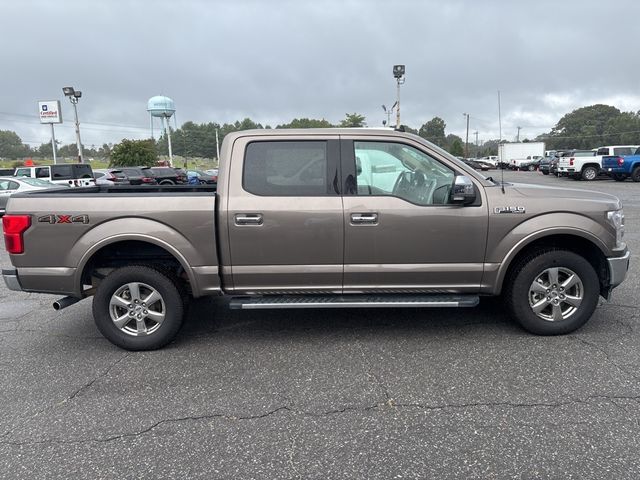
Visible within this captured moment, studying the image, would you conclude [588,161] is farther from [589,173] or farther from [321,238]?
[321,238]

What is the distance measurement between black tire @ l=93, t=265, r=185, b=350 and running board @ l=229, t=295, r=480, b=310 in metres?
0.55

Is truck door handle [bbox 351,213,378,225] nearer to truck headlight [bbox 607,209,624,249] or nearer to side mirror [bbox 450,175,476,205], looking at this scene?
side mirror [bbox 450,175,476,205]

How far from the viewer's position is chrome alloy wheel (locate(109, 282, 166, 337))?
14.0 ft

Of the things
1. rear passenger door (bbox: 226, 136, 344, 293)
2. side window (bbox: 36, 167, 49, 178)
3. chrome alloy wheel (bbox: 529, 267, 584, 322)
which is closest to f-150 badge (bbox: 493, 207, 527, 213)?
chrome alloy wheel (bbox: 529, 267, 584, 322)

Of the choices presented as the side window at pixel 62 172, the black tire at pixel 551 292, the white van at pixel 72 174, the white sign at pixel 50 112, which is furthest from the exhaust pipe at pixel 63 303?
the white sign at pixel 50 112

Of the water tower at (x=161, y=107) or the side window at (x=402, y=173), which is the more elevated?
the water tower at (x=161, y=107)

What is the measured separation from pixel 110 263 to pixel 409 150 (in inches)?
116

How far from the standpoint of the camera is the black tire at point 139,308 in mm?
4238

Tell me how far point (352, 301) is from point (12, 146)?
450 feet

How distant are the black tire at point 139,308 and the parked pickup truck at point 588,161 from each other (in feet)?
91.6

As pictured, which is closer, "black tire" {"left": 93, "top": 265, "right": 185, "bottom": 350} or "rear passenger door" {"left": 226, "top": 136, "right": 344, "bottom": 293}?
"rear passenger door" {"left": 226, "top": 136, "right": 344, "bottom": 293}

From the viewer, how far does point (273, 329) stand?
15.8ft

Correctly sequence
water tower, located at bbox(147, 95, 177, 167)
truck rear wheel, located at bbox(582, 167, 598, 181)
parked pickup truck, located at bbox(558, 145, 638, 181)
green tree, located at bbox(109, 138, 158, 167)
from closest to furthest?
1. parked pickup truck, located at bbox(558, 145, 638, 181)
2. truck rear wheel, located at bbox(582, 167, 598, 181)
3. green tree, located at bbox(109, 138, 158, 167)
4. water tower, located at bbox(147, 95, 177, 167)

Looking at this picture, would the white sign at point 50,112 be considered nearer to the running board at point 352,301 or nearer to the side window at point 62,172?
the side window at point 62,172
